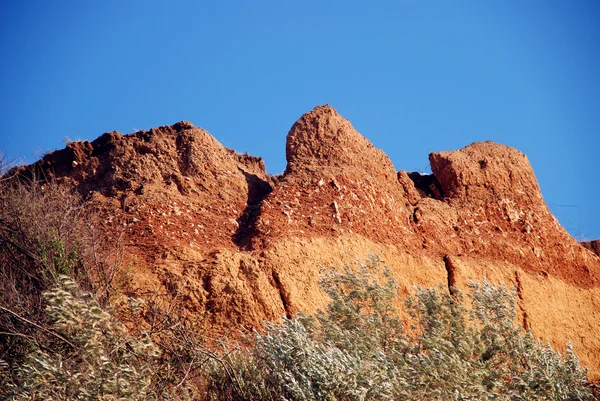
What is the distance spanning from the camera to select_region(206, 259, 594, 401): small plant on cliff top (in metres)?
14.5

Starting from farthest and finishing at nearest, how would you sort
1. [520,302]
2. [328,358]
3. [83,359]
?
[520,302]
[328,358]
[83,359]

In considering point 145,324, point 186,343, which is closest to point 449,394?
point 186,343

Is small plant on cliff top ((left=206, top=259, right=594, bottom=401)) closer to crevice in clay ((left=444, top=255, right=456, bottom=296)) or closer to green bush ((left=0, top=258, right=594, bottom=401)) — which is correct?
green bush ((left=0, top=258, right=594, bottom=401))

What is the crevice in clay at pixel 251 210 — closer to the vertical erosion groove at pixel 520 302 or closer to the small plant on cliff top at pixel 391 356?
the small plant on cliff top at pixel 391 356

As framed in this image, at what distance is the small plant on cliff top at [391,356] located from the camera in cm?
1446

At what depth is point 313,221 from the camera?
20953 millimetres

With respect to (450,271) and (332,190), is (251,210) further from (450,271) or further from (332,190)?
(450,271)

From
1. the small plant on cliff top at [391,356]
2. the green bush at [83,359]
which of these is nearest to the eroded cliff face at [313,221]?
the small plant on cliff top at [391,356]

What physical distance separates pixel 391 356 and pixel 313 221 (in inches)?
217

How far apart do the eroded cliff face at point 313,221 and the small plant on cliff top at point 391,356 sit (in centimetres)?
153

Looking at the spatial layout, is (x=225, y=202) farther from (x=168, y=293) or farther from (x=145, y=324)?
(x=145, y=324)

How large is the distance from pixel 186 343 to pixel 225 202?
613 centimetres

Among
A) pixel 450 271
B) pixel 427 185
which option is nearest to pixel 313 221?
pixel 450 271

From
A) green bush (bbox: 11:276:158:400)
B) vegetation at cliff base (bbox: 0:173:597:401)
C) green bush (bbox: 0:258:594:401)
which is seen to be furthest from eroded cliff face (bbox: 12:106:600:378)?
green bush (bbox: 11:276:158:400)
